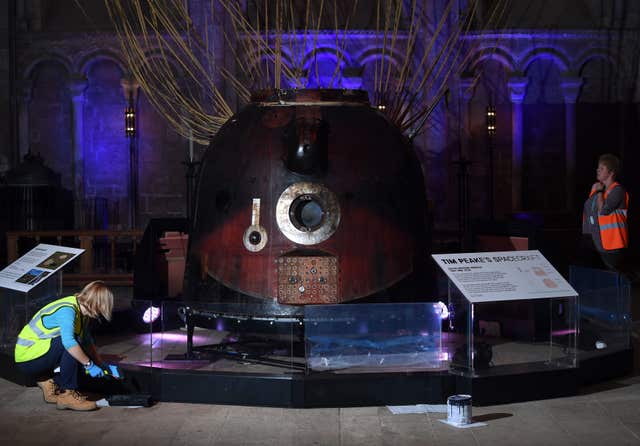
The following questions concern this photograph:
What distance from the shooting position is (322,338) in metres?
6.76

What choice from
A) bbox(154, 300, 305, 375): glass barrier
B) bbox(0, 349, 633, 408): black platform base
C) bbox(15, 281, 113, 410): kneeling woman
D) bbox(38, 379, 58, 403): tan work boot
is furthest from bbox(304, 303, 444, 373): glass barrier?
bbox(38, 379, 58, 403): tan work boot

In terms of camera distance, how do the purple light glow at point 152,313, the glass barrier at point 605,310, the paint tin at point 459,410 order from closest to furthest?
the paint tin at point 459,410, the purple light glow at point 152,313, the glass barrier at point 605,310

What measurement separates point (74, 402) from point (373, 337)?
219cm

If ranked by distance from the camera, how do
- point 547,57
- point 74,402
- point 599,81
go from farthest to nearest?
point 599,81 < point 547,57 < point 74,402

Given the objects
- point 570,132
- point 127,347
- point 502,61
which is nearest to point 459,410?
point 127,347

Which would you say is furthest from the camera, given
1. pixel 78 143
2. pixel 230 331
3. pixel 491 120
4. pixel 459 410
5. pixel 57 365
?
pixel 78 143

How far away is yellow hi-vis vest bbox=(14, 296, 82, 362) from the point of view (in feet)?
22.8

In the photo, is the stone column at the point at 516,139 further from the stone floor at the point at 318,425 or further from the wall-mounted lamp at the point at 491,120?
the stone floor at the point at 318,425

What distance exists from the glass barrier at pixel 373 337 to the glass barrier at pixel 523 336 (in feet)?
0.57

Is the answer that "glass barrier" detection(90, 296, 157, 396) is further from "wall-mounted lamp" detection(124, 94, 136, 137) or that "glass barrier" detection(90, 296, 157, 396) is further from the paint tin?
"wall-mounted lamp" detection(124, 94, 136, 137)

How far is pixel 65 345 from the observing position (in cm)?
675

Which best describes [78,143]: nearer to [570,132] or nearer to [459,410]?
[570,132]

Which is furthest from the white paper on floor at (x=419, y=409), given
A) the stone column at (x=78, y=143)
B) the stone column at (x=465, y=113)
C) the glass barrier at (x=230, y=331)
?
the stone column at (x=78, y=143)

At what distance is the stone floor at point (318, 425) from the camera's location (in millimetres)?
5938
